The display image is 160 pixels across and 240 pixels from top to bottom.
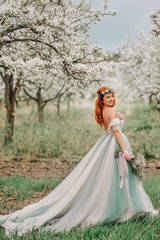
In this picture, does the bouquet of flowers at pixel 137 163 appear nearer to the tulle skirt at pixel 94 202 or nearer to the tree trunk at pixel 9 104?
the tulle skirt at pixel 94 202

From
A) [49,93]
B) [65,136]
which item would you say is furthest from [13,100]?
[49,93]

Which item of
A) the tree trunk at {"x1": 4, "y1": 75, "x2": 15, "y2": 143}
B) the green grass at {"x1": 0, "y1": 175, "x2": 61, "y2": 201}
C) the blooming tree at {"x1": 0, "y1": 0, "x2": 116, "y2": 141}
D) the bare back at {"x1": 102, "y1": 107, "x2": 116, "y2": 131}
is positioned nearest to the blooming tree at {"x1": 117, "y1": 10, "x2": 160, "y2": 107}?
the tree trunk at {"x1": 4, "y1": 75, "x2": 15, "y2": 143}

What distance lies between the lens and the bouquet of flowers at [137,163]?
3.38 metres

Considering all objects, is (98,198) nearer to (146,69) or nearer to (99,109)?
(99,109)

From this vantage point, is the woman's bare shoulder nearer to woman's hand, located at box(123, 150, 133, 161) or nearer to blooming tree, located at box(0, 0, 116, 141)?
woman's hand, located at box(123, 150, 133, 161)

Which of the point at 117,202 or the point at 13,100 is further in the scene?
the point at 13,100

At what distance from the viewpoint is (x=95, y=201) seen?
336cm

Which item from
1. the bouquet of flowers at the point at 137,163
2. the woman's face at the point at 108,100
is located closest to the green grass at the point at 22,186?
the bouquet of flowers at the point at 137,163

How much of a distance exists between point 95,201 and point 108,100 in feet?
4.33

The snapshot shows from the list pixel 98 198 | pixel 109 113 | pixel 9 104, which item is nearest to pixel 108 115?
pixel 109 113

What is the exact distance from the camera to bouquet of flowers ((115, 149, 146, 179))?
338cm

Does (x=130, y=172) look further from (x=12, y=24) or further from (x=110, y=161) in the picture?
(x=12, y=24)

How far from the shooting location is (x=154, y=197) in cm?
425

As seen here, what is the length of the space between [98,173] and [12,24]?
123 inches
